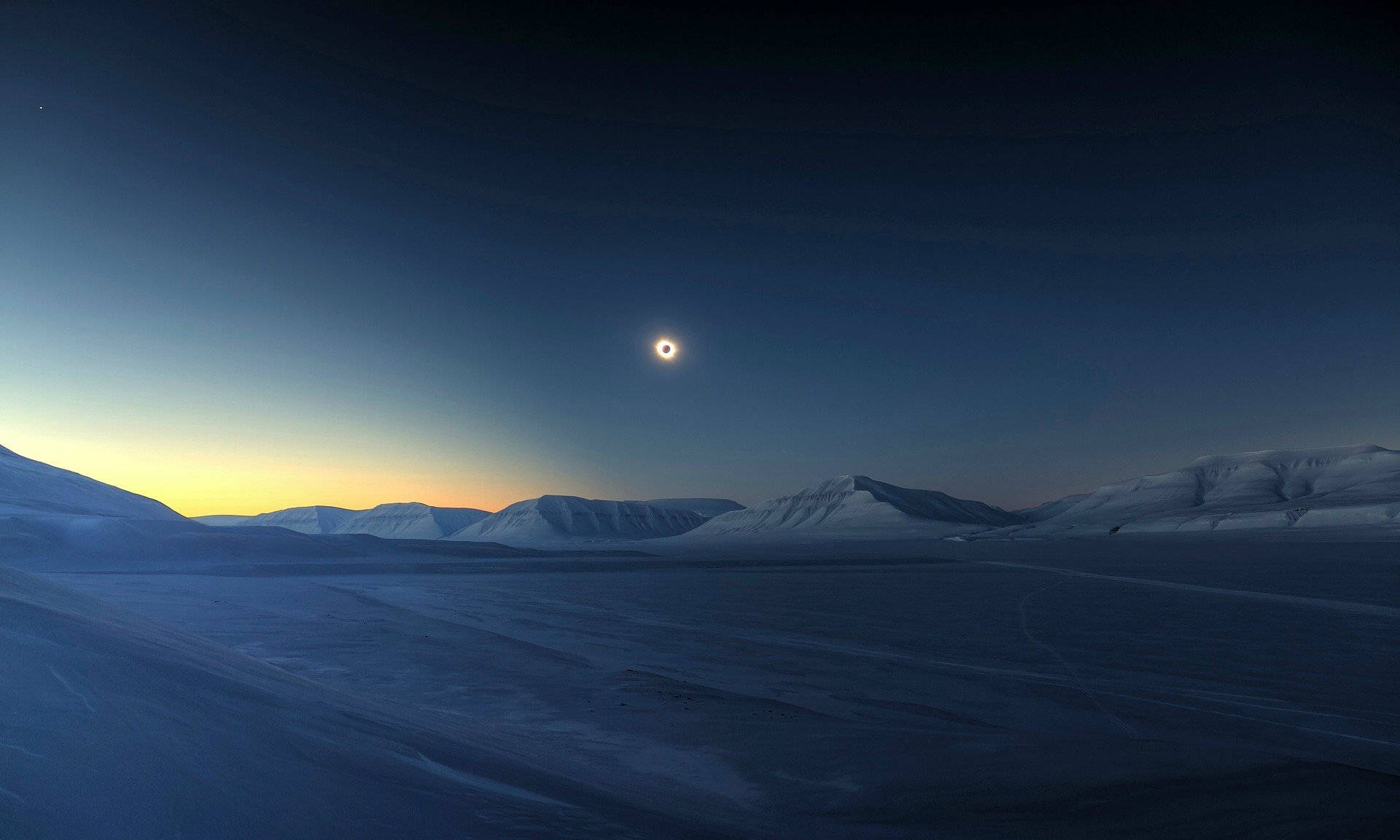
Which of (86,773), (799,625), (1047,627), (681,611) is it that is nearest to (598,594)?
(681,611)

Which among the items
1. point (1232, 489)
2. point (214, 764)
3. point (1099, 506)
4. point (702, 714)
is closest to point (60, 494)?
point (702, 714)

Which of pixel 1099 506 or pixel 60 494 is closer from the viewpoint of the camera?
pixel 60 494

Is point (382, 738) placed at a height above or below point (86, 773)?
below

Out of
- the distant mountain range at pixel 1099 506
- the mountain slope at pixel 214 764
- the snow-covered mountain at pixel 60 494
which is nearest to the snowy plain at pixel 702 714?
the mountain slope at pixel 214 764

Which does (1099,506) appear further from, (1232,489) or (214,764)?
(214,764)

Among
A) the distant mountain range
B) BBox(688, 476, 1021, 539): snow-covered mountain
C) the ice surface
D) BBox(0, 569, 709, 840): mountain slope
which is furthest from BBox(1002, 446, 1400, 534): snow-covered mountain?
BBox(0, 569, 709, 840): mountain slope

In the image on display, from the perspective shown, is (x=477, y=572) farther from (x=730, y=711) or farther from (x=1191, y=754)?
(x=1191, y=754)

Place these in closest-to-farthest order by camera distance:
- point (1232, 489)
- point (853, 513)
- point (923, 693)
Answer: point (923, 693), point (853, 513), point (1232, 489)
